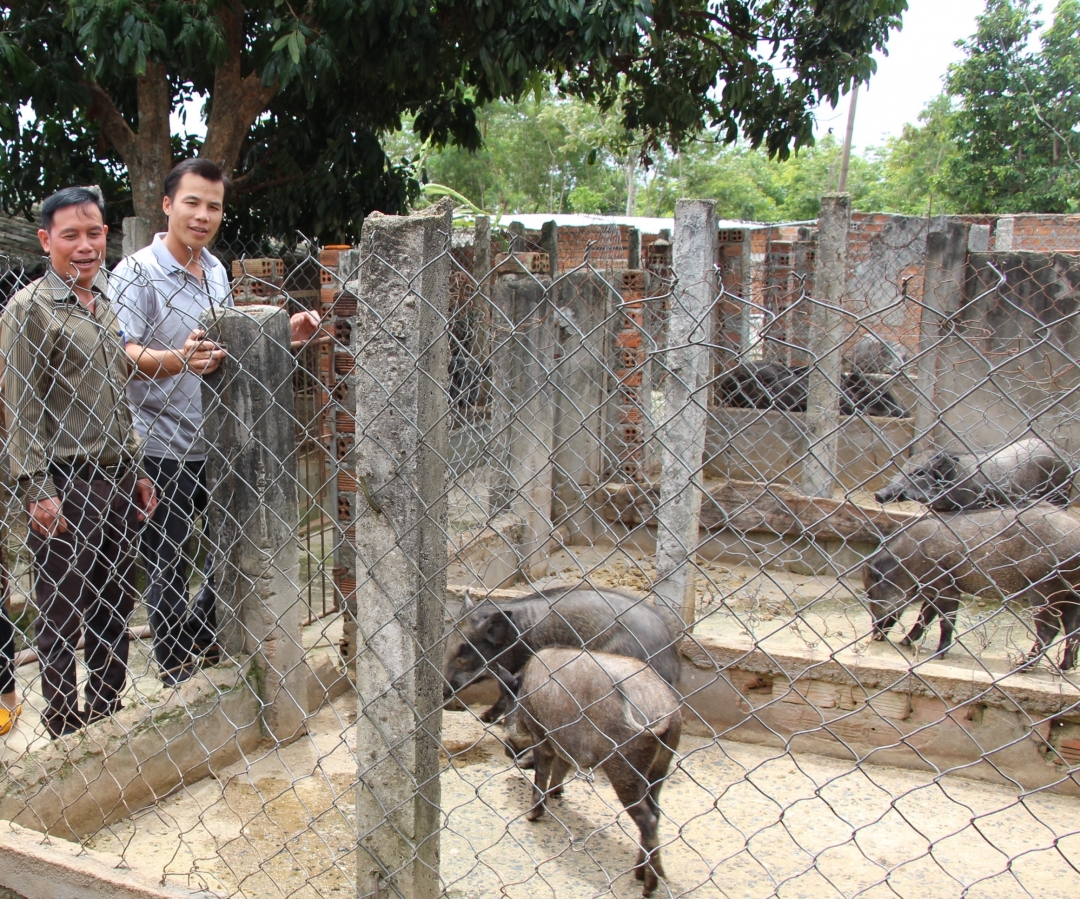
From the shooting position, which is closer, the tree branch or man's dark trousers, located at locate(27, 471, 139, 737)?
man's dark trousers, located at locate(27, 471, 139, 737)

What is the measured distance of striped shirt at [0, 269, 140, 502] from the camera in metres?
3.04

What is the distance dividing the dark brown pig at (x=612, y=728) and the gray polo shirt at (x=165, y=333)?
5.01ft

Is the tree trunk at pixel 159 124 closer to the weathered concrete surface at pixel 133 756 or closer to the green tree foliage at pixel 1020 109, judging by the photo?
the weathered concrete surface at pixel 133 756

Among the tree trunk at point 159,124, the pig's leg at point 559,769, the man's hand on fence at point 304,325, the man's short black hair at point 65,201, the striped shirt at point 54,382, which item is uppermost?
the tree trunk at point 159,124

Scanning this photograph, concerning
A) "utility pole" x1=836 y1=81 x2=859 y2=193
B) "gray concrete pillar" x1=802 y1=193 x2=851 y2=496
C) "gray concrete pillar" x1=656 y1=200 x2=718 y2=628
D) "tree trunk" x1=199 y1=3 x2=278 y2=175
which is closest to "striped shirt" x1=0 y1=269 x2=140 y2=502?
"gray concrete pillar" x1=656 y1=200 x2=718 y2=628

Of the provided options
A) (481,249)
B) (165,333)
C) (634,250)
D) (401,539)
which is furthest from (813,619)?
(401,539)

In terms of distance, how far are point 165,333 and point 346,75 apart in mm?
4700

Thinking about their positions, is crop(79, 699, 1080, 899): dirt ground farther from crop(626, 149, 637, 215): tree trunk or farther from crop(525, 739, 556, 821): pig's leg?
crop(626, 149, 637, 215): tree trunk

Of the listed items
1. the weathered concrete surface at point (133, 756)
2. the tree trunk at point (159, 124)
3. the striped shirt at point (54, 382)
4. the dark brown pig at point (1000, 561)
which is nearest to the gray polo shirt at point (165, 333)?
the striped shirt at point (54, 382)

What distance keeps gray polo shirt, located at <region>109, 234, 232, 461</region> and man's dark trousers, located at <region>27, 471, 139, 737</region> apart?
0.22 meters

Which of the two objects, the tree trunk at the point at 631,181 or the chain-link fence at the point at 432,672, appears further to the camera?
the tree trunk at the point at 631,181

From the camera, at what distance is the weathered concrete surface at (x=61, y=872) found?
2.47 m

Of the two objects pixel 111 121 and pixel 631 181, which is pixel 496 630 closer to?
pixel 111 121

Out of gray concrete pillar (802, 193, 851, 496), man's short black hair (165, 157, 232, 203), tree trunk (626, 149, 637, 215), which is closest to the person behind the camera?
man's short black hair (165, 157, 232, 203)
